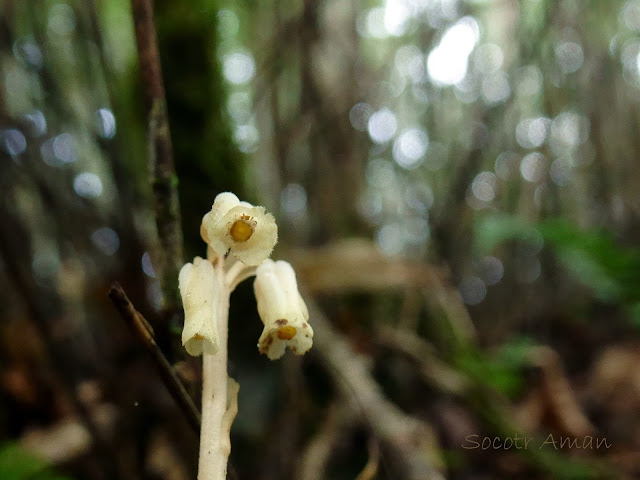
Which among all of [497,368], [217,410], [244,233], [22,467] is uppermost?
[244,233]

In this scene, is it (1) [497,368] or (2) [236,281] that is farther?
(1) [497,368]

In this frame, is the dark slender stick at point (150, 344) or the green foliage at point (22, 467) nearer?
the dark slender stick at point (150, 344)

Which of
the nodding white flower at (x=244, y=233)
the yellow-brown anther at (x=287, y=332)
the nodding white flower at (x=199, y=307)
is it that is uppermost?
the nodding white flower at (x=244, y=233)

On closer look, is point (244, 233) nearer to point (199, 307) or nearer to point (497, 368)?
point (199, 307)

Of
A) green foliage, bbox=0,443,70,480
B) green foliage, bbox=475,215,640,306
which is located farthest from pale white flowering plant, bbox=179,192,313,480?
green foliage, bbox=475,215,640,306

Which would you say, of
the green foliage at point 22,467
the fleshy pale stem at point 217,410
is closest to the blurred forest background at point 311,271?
the green foliage at point 22,467

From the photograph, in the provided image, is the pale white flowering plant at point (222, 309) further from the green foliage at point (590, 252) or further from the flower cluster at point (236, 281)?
the green foliage at point (590, 252)

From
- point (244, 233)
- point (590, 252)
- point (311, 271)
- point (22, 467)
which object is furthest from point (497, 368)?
point (244, 233)
